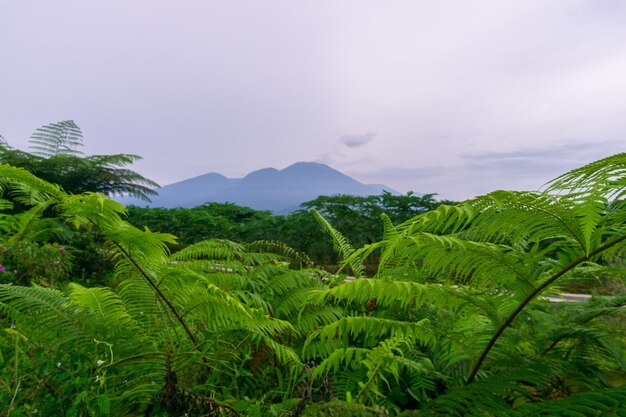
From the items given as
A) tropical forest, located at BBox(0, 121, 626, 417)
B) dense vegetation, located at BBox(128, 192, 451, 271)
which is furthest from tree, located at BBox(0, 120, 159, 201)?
tropical forest, located at BBox(0, 121, 626, 417)

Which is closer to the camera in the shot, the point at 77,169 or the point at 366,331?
the point at 366,331

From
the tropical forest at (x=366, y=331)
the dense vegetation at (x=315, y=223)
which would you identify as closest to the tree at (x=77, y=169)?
the dense vegetation at (x=315, y=223)

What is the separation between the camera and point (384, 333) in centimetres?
156

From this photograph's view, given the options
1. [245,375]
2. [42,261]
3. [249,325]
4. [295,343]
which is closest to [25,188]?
[249,325]

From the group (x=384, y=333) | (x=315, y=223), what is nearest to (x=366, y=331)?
(x=384, y=333)

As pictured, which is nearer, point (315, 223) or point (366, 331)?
point (366, 331)

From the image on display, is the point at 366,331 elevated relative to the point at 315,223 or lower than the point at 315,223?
lower

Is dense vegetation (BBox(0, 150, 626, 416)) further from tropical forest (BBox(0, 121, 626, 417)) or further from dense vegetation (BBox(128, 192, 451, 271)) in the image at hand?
dense vegetation (BBox(128, 192, 451, 271))

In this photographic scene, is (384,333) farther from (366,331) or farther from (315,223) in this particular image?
(315,223)

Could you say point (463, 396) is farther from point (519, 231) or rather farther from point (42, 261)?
point (42, 261)

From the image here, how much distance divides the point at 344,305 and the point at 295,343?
0.39 metres

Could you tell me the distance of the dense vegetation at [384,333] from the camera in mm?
1150

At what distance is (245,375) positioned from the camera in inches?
63.5

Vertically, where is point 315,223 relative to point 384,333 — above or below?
above
